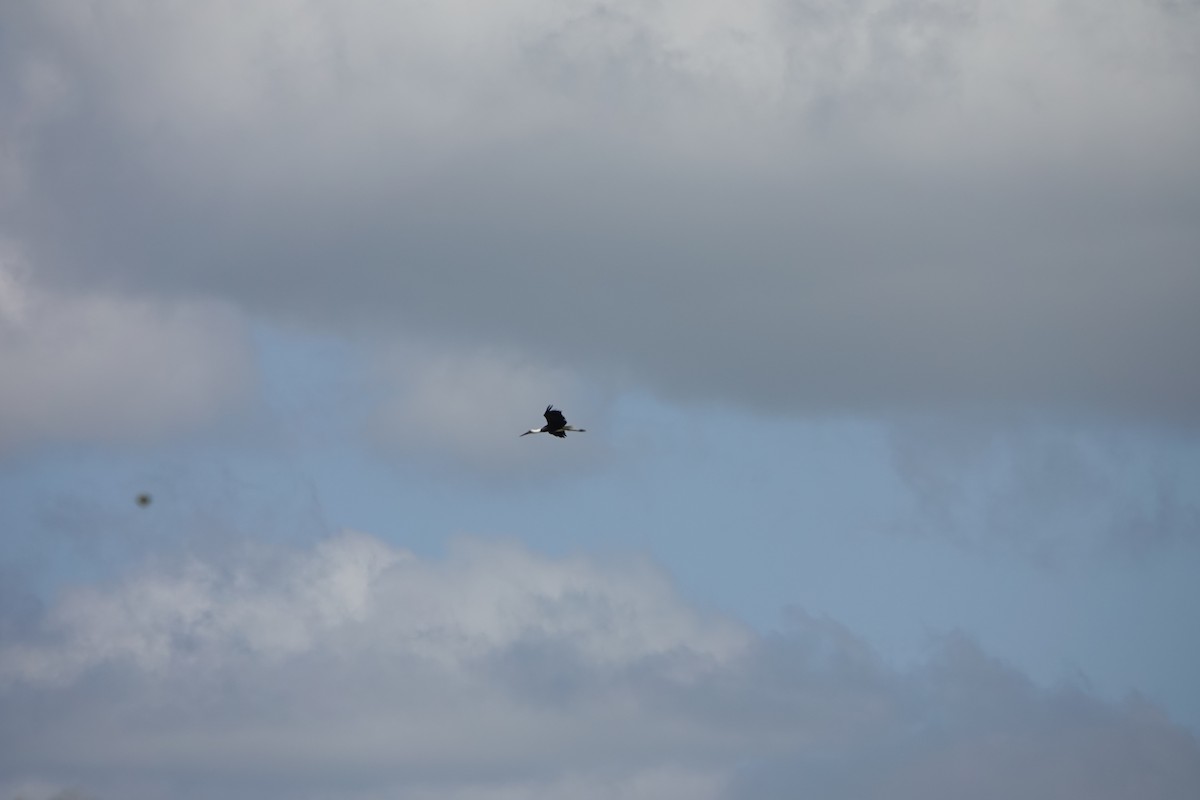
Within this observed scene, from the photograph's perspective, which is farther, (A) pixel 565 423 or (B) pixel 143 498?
(A) pixel 565 423

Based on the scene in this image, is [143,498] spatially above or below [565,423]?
below

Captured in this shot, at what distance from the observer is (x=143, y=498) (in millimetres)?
52938

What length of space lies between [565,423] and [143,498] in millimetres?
22632

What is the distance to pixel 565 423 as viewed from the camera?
5878 cm
